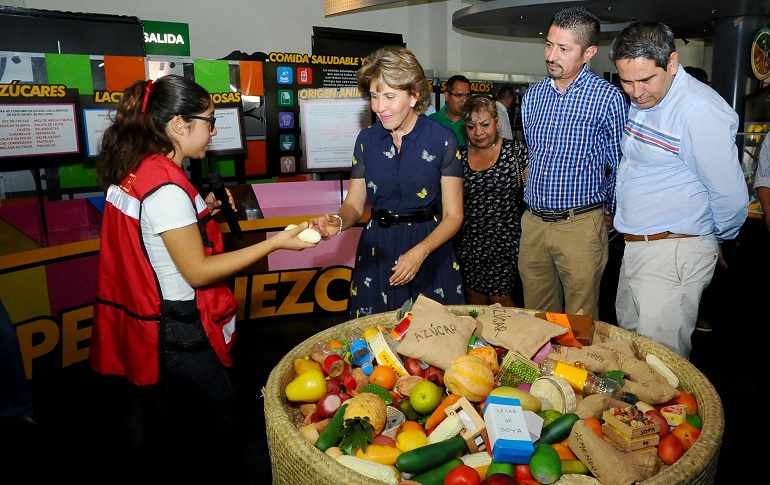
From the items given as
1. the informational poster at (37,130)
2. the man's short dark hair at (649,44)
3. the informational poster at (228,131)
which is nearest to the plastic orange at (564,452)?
the man's short dark hair at (649,44)

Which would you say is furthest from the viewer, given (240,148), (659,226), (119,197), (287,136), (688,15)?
(688,15)

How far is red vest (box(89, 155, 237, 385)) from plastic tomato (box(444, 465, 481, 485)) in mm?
886

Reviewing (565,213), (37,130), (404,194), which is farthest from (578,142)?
(37,130)

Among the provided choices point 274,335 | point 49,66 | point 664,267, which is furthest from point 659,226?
point 49,66

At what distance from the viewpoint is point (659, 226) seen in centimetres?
203

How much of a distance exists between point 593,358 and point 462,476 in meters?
0.57

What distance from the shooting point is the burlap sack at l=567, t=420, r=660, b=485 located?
1094 millimetres

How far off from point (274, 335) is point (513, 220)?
1.72 m

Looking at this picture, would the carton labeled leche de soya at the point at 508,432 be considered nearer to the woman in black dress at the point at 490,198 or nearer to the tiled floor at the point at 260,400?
the tiled floor at the point at 260,400

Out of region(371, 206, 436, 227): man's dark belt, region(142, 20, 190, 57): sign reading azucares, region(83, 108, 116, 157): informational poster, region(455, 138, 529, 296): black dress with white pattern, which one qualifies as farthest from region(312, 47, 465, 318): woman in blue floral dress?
region(142, 20, 190, 57): sign reading azucares

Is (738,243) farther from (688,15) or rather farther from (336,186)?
(688,15)

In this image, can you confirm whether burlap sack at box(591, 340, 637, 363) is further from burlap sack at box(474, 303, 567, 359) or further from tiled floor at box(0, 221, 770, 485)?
tiled floor at box(0, 221, 770, 485)

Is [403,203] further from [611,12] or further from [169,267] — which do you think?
[611,12]

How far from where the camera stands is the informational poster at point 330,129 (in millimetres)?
4242
